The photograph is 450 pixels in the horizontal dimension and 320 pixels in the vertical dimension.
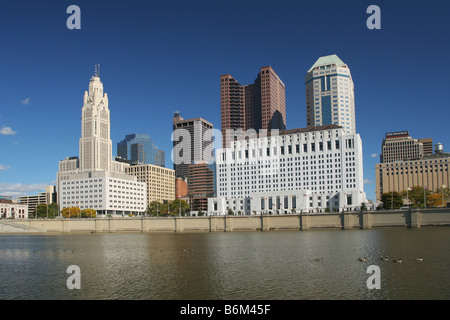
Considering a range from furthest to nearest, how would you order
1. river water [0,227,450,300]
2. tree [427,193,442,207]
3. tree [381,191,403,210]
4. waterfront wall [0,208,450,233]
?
tree [427,193,442,207]
tree [381,191,403,210]
waterfront wall [0,208,450,233]
river water [0,227,450,300]

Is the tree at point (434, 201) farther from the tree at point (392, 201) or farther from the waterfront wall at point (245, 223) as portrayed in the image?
the waterfront wall at point (245, 223)

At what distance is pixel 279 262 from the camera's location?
58875 millimetres

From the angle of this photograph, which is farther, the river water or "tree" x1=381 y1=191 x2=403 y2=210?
"tree" x1=381 y1=191 x2=403 y2=210

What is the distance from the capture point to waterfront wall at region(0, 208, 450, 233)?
139750mm

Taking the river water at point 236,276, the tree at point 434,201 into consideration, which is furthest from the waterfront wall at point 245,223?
the river water at point 236,276

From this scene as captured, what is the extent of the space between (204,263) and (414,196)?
150 meters

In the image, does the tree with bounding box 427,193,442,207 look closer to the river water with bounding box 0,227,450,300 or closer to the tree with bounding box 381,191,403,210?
the tree with bounding box 381,191,403,210

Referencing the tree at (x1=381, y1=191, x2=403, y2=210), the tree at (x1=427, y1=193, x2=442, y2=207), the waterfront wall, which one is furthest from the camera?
the tree at (x1=427, y1=193, x2=442, y2=207)

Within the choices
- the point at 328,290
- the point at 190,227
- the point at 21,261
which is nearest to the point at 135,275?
the point at 328,290

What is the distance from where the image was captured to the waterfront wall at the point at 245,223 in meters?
140

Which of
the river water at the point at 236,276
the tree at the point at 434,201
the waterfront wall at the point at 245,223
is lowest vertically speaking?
the waterfront wall at the point at 245,223

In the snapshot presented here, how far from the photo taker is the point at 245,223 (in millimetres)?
169750

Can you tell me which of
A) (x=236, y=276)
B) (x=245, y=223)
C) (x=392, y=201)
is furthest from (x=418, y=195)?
(x=236, y=276)

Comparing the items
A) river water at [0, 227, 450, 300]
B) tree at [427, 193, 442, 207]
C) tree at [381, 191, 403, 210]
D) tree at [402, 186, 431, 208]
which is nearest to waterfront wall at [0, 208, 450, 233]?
tree at [381, 191, 403, 210]
